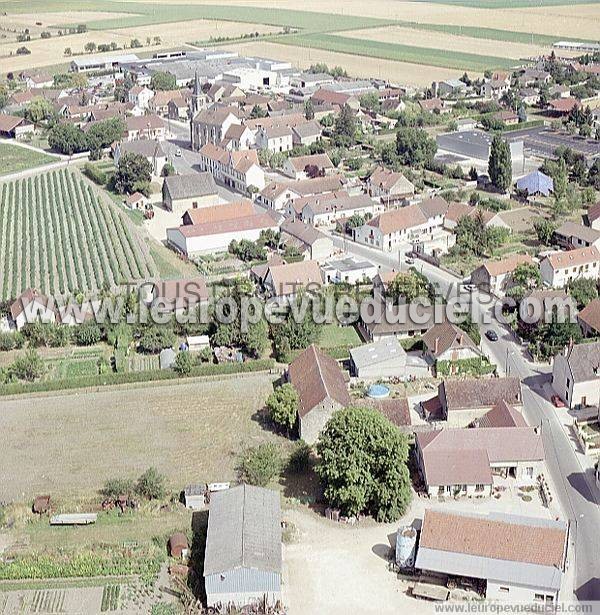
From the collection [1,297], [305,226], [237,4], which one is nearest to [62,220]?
[1,297]

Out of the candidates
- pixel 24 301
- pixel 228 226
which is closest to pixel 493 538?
pixel 24 301

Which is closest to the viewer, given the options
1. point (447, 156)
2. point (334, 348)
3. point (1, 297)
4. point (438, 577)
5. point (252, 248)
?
point (438, 577)

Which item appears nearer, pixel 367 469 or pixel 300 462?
pixel 367 469

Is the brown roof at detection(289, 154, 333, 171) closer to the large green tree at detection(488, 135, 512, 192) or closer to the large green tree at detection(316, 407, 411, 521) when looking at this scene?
the large green tree at detection(488, 135, 512, 192)

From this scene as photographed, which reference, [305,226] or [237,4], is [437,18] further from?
[305,226]

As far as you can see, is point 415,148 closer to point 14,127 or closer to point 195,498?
point 14,127

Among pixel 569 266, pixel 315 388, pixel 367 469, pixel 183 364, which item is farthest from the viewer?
pixel 569 266

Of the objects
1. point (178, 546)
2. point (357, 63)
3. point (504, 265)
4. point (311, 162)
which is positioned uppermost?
point (357, 63)
